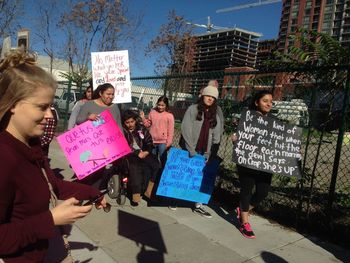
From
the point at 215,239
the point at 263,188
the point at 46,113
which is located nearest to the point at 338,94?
the point at 263,188

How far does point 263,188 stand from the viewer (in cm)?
484

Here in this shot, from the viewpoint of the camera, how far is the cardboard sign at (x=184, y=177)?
530cm

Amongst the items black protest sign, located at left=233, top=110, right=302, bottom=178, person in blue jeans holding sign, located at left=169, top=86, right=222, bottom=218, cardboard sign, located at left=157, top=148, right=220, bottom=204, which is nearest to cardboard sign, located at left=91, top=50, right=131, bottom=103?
person in blue jeans holding sign, located at left=169, top=86, right=222, bottom=218

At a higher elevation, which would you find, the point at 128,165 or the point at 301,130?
the point at 301,130

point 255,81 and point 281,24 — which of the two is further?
point 281,24

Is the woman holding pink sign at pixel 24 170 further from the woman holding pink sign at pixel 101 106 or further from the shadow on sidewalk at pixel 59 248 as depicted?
the woman holding pink sign at pixel 101 106

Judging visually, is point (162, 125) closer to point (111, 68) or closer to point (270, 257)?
point (111, 68)

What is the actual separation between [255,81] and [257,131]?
967 millimetres

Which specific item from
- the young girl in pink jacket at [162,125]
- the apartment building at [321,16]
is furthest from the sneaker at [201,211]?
the apartment building at [321,16]

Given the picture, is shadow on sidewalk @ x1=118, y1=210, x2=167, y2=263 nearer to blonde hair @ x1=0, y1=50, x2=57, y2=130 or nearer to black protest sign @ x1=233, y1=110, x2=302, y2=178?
black protest sign @ x1=233, y1=110, x2=302, y2=178

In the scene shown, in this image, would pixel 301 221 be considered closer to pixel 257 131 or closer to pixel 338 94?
pixel 257 131

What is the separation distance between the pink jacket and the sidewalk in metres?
1.70

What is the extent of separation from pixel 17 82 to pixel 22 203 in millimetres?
501

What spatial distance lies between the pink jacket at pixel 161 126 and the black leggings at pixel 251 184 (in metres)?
2.08
